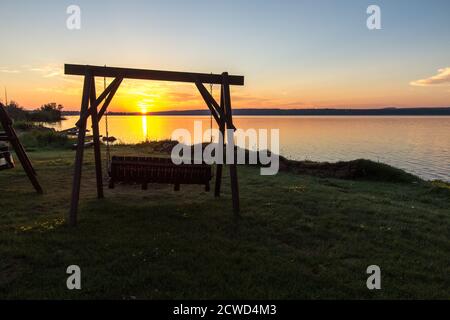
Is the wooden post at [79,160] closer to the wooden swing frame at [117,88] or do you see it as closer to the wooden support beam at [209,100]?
the wooden swing frame at [117,88]

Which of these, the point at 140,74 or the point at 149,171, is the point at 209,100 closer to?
the point at 140,74

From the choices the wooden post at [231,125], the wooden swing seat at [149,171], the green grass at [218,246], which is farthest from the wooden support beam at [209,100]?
the green grass at [218,246]

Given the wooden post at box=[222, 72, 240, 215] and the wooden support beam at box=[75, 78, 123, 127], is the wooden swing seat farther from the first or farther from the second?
the wooden support beam at box=[75, 78, 123, 127]

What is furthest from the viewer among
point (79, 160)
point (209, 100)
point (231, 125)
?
point (209, 100)

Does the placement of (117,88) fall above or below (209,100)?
above

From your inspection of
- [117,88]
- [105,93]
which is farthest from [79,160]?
[117,88]

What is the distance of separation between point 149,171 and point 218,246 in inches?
149

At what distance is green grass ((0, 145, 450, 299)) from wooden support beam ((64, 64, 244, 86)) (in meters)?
3.65

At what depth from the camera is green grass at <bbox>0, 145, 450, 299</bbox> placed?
5.16 meters

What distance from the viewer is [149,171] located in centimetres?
953

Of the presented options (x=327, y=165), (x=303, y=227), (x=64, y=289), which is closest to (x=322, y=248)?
(x=303, y=227)

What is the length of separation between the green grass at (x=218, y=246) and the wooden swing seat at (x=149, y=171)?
793mm

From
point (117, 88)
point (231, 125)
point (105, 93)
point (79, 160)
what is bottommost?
point (79, 160)

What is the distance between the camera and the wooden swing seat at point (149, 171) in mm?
9438
